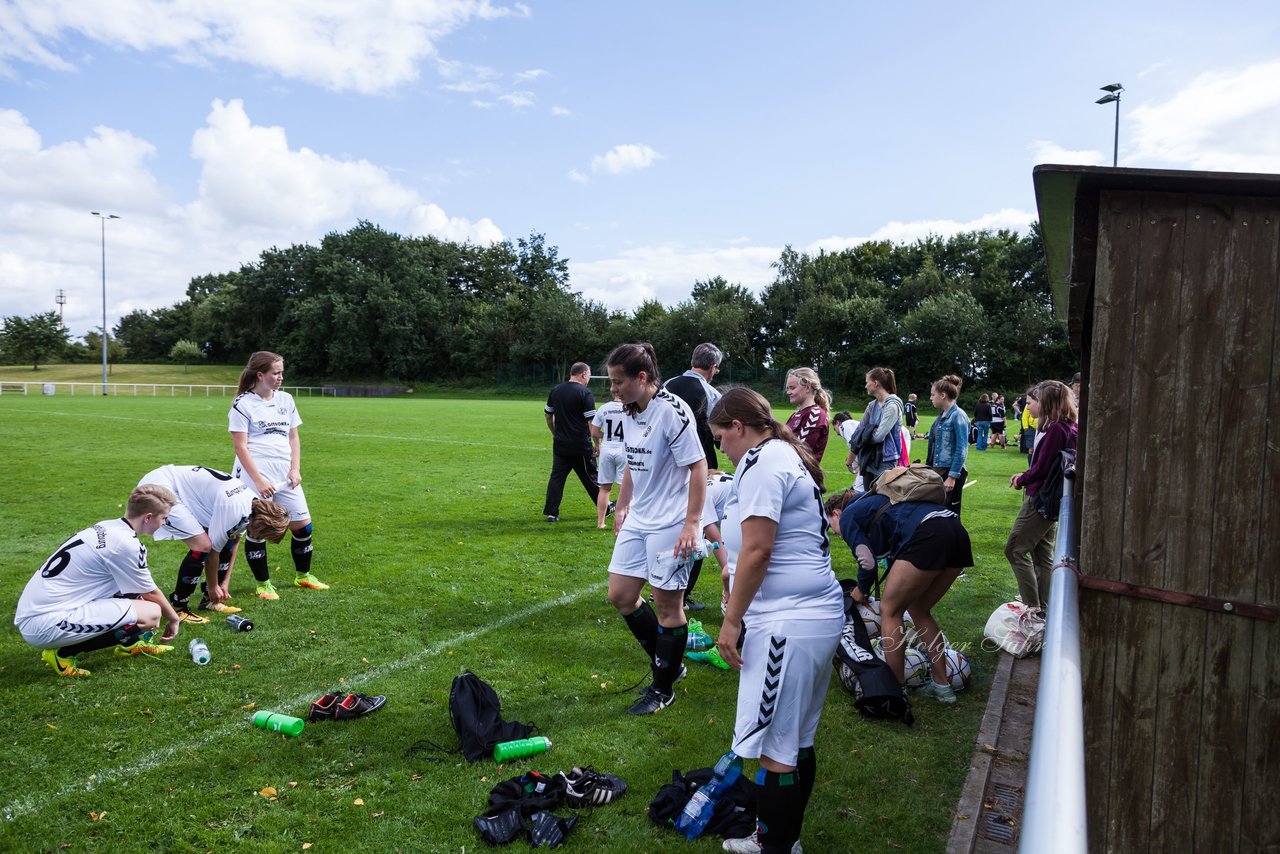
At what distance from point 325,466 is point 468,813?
12.9m

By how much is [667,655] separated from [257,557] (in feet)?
13.0

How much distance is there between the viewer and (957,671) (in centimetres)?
518

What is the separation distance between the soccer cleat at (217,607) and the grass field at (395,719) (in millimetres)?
135

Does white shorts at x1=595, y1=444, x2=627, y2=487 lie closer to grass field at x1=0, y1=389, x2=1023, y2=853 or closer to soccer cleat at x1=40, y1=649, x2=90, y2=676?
grass field at x1=0, y1=389, x2=1023, y2=853

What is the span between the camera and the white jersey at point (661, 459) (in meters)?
4.77

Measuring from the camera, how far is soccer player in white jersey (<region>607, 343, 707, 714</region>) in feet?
15.4

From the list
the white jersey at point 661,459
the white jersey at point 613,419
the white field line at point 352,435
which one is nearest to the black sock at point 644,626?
→ the white jersey at point 661,459

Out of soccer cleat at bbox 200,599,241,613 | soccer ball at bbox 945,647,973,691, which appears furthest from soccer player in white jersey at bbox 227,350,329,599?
soccer ball at bbox 945,647,973,691

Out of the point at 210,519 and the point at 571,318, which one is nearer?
the point at 210,519

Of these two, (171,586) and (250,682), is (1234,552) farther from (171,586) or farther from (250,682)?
(171,586)

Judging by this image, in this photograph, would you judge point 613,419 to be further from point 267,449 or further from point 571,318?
point 571,318

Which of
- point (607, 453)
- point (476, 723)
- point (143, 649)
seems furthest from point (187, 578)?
point (607, 453)

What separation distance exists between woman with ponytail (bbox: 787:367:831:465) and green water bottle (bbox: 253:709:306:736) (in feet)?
15.7

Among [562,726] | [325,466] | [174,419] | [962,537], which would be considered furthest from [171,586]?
[174,419]
